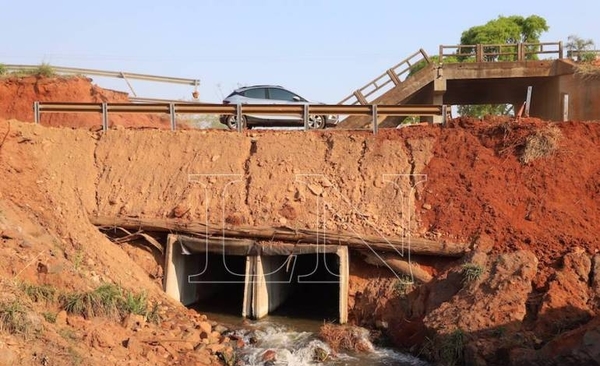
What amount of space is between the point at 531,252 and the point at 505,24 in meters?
29.6

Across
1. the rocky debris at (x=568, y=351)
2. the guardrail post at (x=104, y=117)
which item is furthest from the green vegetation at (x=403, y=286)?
the guardrail post at (x=104, y=117)

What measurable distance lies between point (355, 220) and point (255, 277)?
234 cm

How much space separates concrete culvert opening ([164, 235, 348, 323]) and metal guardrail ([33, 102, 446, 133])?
335 centimetres

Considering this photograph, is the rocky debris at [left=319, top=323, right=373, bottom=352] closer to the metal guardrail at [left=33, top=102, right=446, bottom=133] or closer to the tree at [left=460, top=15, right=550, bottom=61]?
the metal guardrail at [left=33, top=102, right=446, bottom=133]

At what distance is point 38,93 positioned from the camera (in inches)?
905

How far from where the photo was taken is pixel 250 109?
17.7 m

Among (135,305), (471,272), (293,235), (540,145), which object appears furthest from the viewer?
(540,145)

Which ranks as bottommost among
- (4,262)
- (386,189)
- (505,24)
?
(4,262)

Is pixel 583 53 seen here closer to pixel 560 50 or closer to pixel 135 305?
pixel 560 50

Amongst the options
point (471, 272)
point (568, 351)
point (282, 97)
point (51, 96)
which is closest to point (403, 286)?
point (471, 272)

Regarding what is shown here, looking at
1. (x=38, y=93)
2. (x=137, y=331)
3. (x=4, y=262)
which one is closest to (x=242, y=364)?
(x=137, y=331)

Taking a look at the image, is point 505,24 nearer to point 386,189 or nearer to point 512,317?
point 386,189

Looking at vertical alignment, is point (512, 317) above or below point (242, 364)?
above

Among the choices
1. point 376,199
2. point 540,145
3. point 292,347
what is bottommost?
point 292,347
